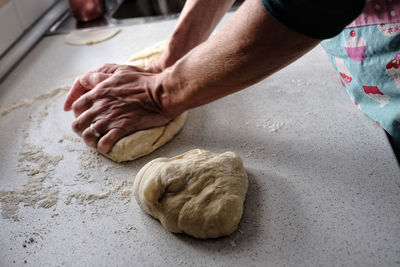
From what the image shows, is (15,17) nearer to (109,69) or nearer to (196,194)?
(109,69)

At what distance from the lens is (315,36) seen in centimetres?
74

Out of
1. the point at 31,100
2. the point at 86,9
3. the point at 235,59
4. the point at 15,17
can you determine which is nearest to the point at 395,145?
the point at 235,59

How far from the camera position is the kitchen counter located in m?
0.86

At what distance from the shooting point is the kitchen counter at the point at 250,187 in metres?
0.86

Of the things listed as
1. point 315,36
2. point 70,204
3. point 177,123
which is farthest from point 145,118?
point 315,36

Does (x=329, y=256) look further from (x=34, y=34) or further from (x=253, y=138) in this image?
(x=34, y=34)

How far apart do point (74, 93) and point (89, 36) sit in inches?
27.4

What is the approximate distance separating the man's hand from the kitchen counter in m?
0.08

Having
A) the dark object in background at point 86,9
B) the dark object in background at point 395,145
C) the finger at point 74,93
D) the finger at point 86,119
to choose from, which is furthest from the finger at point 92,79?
the dark object in background at point 395,145

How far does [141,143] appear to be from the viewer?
1.15m

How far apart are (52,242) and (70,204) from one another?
0.42 feet

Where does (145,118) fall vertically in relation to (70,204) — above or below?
above

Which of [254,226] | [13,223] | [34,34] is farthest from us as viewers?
[34,34]

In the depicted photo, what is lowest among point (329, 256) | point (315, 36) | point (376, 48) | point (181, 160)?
point (329, 256)
